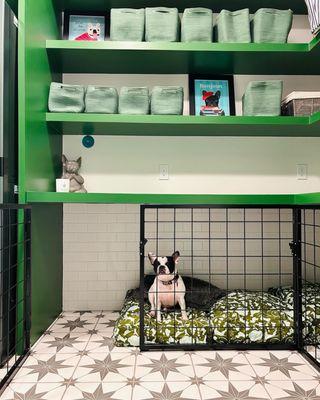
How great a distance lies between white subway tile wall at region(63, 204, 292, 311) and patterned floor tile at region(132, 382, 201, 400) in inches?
43.7

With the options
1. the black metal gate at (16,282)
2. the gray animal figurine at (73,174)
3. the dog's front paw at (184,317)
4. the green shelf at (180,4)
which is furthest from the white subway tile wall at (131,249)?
the green shelf at (180,4)

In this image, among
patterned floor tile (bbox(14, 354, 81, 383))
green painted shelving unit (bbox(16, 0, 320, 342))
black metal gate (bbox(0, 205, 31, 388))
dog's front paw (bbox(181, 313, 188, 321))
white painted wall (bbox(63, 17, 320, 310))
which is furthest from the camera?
white painted wall (bbox(63, 17, 320, 310))

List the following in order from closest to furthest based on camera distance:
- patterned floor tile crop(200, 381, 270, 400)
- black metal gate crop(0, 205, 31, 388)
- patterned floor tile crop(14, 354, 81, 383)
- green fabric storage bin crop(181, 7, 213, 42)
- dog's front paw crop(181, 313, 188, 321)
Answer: patterned floor tile crop(200, 381, 270, 400) → patterned floor tile crop(14, 354, 81, 383) → black metal gate crop(0, 205, 31, 388) → dog's front paw crop(181, 313, 188, 321) → green fabric storage bin crop(181, 7, 213, 42)

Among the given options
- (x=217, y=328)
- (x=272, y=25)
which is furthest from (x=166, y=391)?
(x=272, y=25)

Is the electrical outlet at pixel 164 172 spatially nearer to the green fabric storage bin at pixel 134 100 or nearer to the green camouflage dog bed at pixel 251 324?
the green fabric storage bin at pixel 134 100

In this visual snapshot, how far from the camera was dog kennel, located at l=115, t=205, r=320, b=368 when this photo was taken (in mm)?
1873

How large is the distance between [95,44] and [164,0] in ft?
2.33

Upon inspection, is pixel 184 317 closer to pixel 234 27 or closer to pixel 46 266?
pixel 46 266

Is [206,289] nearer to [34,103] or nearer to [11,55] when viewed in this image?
[34,103]

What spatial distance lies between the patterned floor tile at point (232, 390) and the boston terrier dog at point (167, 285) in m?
0.59

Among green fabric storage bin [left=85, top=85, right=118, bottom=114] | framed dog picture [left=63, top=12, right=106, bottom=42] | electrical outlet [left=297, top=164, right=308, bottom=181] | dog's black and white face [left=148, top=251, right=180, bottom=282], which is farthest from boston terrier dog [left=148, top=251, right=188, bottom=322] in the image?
framed dog picture [left=63, top=12, right=106, bottom=42]

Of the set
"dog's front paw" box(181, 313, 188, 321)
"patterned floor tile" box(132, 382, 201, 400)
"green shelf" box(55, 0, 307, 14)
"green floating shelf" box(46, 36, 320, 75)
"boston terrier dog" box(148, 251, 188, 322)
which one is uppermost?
"green shelf" box(55, 0, 307, 14)

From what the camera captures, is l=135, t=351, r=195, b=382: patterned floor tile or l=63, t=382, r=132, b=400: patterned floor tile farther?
l=135, t=351, r=195, b=382: patterned floor tile

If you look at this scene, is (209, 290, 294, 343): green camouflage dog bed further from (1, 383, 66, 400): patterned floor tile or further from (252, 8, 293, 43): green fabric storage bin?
(252, 8, 293, 43): green fabric storage bin
